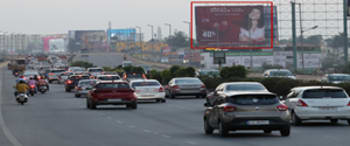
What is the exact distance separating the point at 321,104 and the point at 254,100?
4596 millimetres

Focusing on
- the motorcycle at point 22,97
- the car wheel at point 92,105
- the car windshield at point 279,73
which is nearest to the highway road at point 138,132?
the car wheel at point 92,105

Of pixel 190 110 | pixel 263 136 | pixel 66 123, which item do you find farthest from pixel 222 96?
pixel 190 110

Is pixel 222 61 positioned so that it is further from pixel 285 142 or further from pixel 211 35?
pixel 285 142

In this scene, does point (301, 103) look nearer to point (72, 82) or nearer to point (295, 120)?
point (295, 120)

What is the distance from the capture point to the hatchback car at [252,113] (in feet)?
65.0

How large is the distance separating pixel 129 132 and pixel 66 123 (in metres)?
5.14

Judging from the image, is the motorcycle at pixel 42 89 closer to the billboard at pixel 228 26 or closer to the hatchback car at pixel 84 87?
the hatchback car at pixel 84 87

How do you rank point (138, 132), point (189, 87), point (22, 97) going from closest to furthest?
point (138, 132) → point (22, 97) → point (189, 87)

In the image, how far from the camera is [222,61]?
6544 cm

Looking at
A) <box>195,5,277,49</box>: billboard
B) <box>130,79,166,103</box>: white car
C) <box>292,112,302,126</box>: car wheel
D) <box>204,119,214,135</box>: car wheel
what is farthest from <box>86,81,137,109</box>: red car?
<box>195,5,277,49</box>: billboard

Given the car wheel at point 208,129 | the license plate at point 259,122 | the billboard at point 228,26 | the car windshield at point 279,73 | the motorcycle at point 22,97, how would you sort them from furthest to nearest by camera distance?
1. the billboard at point 228,26
2. the car windshield at point 279,73
3. the motorcycle at point 22,97
4. the car wheel at point 208,129
5. the license plate at point 259,122

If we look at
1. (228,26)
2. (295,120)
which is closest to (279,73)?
(228,26)

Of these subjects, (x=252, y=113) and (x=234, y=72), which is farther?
(x=234, y=72)

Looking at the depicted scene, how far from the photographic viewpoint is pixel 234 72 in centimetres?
5903
